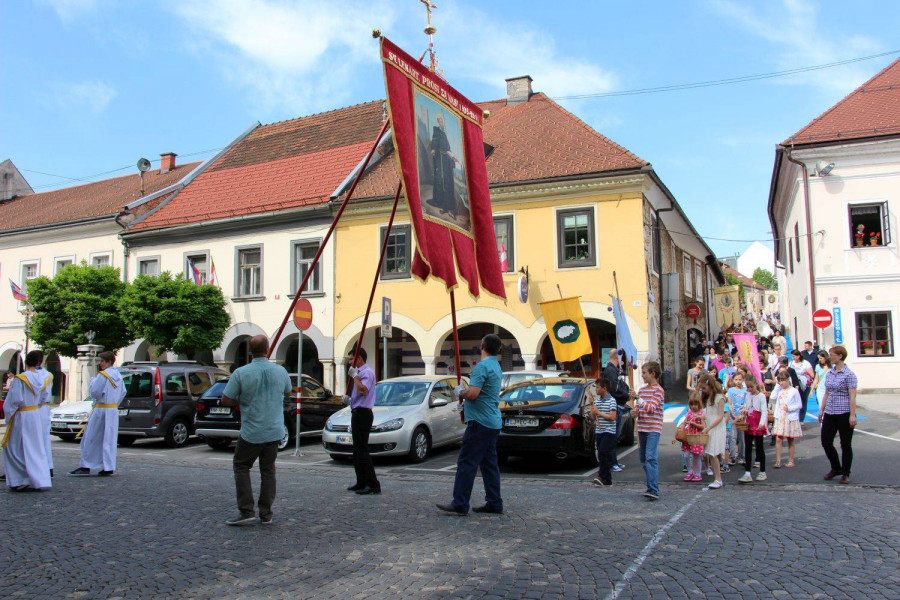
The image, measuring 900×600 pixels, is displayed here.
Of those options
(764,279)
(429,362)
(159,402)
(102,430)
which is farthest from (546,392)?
(764,279)

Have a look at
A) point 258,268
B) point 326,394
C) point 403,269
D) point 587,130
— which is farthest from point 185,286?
point 587,130

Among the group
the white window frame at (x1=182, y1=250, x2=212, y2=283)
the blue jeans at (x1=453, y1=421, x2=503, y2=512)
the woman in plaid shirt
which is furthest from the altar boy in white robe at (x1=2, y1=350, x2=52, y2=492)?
the white window frame at (x1=182, y1=250, x2=212, y2=283)

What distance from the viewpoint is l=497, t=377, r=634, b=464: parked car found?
36.9 ft

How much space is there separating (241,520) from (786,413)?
27.1 ft

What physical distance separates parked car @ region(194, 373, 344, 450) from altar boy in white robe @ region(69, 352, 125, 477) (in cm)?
349

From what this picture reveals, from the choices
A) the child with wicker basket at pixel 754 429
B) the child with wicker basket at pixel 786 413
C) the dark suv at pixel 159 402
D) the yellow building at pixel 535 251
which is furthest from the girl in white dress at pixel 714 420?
the dark suv at pixel 159 402

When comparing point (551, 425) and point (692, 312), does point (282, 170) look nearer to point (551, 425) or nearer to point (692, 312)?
point (692, 312)

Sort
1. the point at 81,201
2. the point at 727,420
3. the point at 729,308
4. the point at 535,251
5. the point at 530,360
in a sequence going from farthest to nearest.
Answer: the point at 729,308
the point at 81,201
the point at 535,251
the point at 530,360
the point at 727,420

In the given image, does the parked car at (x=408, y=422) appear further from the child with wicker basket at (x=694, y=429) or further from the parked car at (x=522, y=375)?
the child with wicker basket at (x=694, y=429)

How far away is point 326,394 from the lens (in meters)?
17.1

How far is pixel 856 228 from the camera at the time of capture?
23.3 meters

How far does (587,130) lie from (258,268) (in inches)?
489

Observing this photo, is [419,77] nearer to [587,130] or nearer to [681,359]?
[587,130]

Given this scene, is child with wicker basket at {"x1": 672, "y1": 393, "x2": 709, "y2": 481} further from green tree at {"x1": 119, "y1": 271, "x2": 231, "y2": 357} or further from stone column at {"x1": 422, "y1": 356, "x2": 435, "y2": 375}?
green tree at {"x1": 119, "y1": 271, "x2": 231, "y2": 357}
